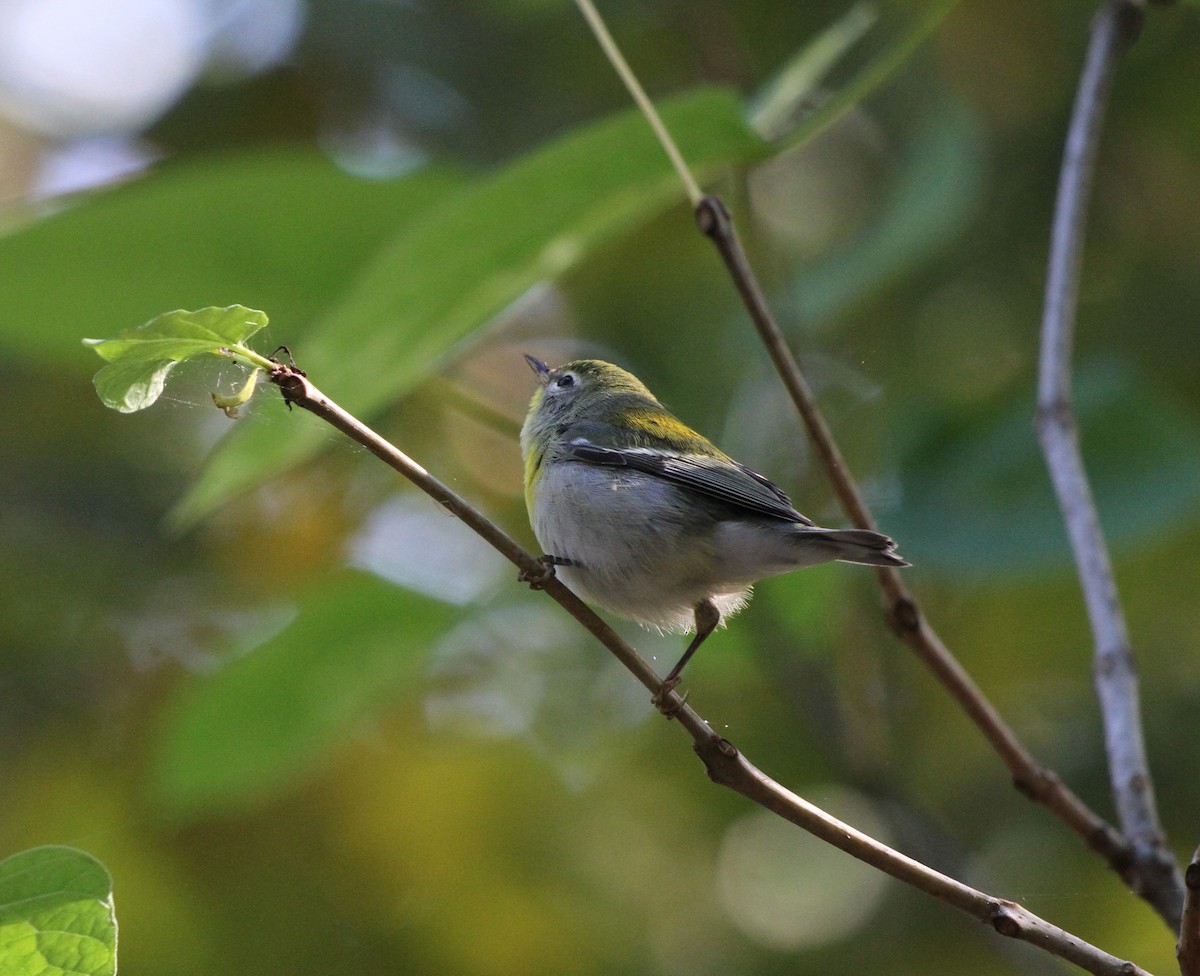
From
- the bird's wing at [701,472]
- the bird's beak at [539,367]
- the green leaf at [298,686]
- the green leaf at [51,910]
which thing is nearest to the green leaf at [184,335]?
the green leaf at [51,910]

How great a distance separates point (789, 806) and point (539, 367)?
2.18 meters

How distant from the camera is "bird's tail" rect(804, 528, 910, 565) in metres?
1.95

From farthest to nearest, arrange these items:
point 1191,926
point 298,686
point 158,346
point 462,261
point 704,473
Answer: point 298,686
point 704,473
point 462,261
point 1191,926
point 158,346

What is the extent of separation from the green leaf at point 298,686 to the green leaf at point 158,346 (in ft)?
4.79

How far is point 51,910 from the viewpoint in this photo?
4.29 feet

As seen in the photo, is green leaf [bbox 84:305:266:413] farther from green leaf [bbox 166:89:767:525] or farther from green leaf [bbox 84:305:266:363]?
green leaf [bbox 166:89:767:525]

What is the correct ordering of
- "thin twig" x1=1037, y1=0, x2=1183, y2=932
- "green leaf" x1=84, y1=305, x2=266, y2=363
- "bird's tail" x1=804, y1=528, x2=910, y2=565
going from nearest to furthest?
"green leaf" x1=84, y1=305, x2=266, y2=363
"thin twig" x1=1037, y1=0, x2=1183, y2=932
"bird's tail" x1=804, y1=528, x2=910, y2=565

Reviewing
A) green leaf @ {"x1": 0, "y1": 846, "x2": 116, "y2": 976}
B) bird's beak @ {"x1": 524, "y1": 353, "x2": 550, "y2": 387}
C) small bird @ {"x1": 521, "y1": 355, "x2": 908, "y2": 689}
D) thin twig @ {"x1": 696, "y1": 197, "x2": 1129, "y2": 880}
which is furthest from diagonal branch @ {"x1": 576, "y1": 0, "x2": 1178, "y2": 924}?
bird's beak @ {"x1": 524, "y1": 353, "x2": 550, "y2": 387}

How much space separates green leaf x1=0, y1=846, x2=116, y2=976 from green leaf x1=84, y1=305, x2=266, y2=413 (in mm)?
498

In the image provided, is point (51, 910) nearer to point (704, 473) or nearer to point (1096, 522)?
point (704, 473)

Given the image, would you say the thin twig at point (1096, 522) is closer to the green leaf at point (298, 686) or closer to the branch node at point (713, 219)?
the branch node at point (713, 219)

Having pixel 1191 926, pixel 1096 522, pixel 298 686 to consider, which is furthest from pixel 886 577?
pixel 298 686

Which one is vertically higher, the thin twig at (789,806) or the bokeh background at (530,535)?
the bokeh background at (530,535)

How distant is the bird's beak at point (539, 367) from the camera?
132 inches
